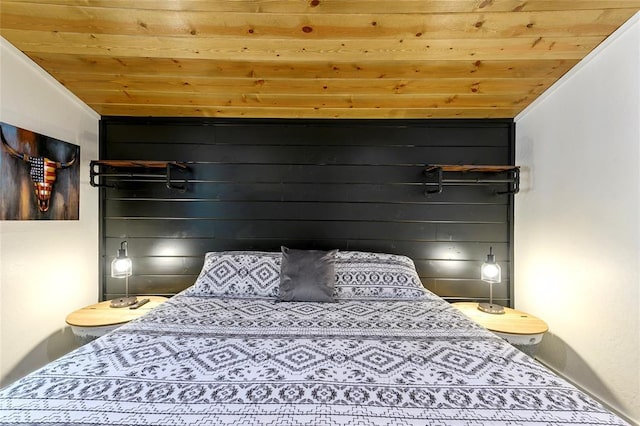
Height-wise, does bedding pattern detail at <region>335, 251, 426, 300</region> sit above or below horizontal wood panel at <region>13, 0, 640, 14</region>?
below

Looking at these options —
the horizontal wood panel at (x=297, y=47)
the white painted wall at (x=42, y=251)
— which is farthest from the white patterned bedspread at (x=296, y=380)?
the horizontal wood panel at (x=297, y=47)

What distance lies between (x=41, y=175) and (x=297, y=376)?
2129 millimetres

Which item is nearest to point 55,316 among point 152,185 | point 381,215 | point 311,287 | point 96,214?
point 96,214

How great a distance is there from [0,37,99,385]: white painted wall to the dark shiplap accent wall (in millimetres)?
165

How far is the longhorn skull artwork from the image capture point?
174 cm

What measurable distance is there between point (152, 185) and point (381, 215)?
6.42 ft

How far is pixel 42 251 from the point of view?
1.84m

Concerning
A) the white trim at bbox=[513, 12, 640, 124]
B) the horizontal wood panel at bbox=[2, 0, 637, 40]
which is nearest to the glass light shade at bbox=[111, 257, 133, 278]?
the horizontal wood panel at bbox=[2, 0, 637, 40]

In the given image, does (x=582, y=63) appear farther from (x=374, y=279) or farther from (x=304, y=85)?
(x=374, y=279)

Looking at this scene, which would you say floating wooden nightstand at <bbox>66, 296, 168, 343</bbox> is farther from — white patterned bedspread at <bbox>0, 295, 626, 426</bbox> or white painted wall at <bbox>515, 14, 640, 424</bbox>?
white painted wall at <bbox>515, 14, 640, 424</bbox>

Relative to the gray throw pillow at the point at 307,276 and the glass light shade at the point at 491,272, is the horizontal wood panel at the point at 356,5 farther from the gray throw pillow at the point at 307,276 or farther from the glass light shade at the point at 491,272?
the glass light shade at the point at 491,272

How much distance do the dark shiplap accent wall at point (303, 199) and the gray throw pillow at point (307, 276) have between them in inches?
18.0

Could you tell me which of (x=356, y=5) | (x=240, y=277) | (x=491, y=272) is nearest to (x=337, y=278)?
(x=240, y=277)

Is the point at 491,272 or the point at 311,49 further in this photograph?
the point at 491,272
